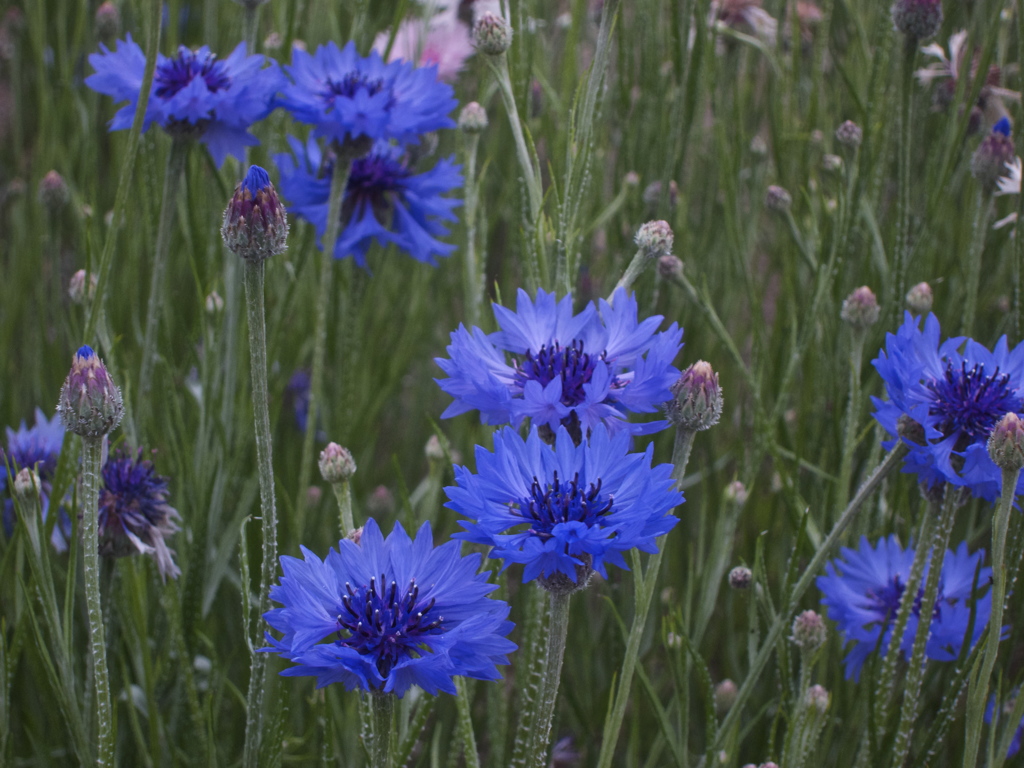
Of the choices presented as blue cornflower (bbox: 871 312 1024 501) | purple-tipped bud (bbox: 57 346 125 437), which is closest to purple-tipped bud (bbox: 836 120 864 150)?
blue cornflower (bbox: 871 312 1024 501)

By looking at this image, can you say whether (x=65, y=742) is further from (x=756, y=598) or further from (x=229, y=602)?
(x=756, y=598)

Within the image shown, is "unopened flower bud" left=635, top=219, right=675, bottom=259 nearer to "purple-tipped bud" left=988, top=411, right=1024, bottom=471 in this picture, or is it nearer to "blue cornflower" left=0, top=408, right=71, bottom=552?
"purple-tipped bud" left=988, top=411, right=1024, bottom=471

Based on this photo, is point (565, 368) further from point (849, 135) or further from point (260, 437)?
point (849, 135)

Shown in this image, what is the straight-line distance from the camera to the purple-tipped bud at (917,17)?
3.93 ft

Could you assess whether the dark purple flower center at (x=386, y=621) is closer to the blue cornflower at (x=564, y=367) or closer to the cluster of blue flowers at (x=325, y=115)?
the blue cornflower at (x=564, y=367)

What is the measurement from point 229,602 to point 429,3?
1.03 m

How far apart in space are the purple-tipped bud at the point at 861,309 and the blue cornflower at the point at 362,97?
532 millimetres

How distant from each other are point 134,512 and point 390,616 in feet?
1.31

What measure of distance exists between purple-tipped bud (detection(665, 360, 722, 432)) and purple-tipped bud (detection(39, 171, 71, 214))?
1.01m

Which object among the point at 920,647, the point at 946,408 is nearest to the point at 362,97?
the point at 946,408

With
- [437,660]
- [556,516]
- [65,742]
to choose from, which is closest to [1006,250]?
[556,516]

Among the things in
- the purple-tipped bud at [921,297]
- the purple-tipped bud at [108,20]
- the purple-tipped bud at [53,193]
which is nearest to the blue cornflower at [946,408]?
the purple-tipped bud at [921,297]

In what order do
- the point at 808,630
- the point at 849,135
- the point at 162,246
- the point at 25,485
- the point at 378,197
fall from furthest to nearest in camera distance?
the point at 378,197 < the point at 849,135 < the point at 162,246 < the point at 808,630 < the point at 25,485

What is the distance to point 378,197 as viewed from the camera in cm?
139
